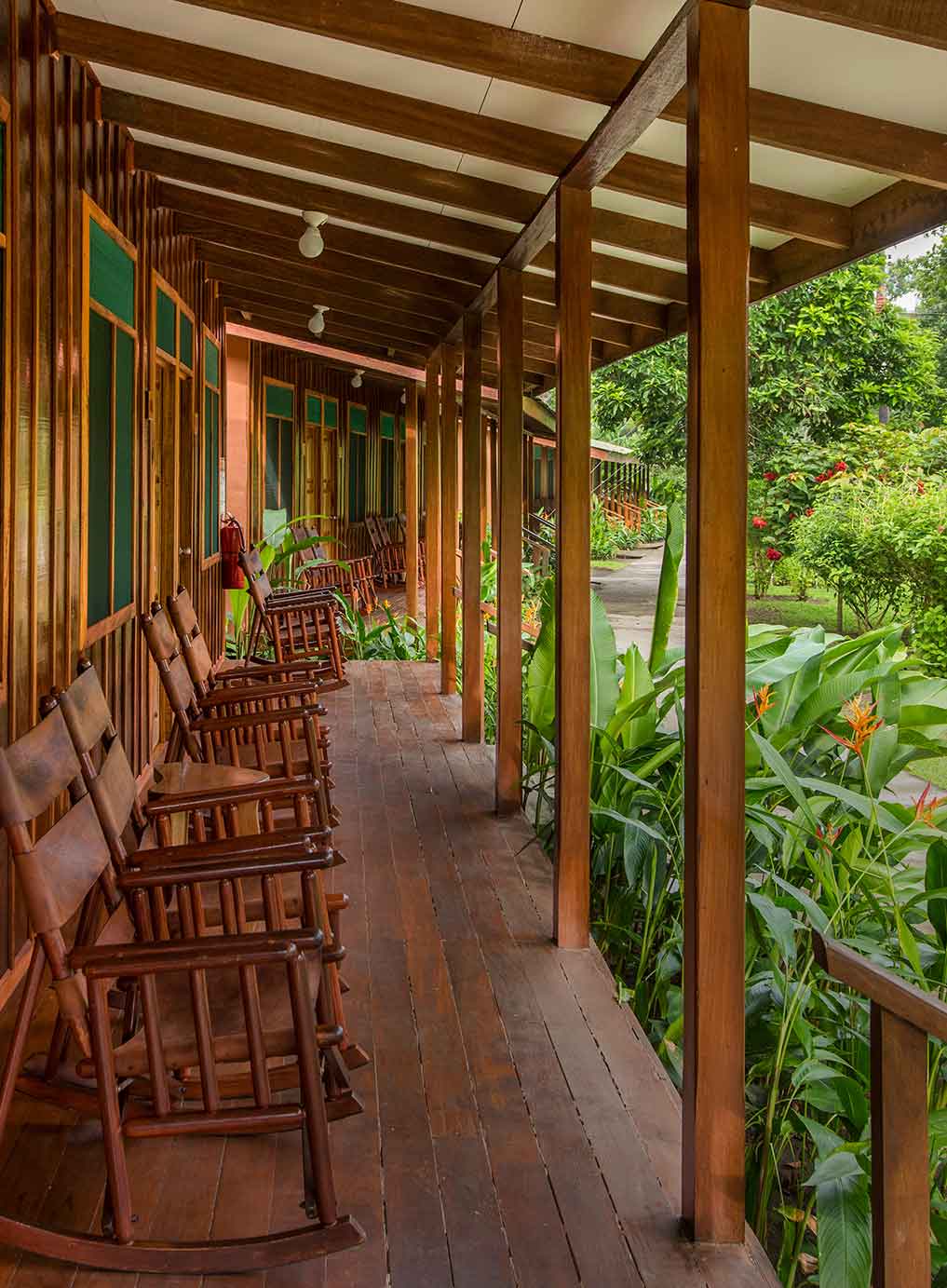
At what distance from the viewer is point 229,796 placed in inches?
96.2

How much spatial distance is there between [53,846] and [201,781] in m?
0.99

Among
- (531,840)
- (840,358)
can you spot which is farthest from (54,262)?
(840,358)

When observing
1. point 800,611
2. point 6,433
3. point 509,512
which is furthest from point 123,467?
point 800,611

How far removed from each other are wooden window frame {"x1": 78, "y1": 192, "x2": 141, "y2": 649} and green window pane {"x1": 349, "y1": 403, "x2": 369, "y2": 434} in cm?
922

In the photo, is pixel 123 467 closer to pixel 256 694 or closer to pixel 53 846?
pixel 256 694

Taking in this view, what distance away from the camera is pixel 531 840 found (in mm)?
4211

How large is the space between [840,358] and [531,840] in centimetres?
936

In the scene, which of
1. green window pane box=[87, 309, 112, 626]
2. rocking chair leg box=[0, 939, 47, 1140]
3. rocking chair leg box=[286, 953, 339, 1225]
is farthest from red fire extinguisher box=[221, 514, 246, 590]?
rocking chair leg box=[286, 953, 339, 1225]

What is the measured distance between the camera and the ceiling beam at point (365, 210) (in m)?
4.39

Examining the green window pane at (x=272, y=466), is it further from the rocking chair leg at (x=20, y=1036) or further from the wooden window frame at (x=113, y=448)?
the rocking chair leg at (x=20, y=1036)

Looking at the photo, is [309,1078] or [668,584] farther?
[668,584]

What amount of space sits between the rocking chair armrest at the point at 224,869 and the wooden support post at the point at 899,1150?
3.22 ft

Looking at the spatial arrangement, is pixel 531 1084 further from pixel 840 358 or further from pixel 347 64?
pixel 840 358

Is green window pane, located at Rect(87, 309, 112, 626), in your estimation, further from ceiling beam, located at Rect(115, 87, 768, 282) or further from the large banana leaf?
the large banana leaf
